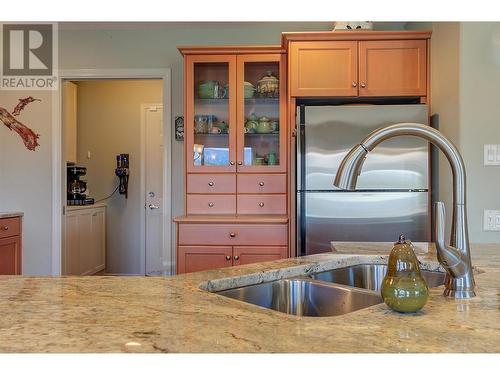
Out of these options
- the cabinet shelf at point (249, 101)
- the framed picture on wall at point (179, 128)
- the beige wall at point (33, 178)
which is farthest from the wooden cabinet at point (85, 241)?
the cabinet shelf at point (249, 101)

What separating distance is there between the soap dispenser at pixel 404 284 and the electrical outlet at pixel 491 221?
5.58 ft

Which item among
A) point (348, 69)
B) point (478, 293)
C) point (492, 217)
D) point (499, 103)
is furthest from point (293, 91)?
point (478, 293)

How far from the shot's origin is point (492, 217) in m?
2.36

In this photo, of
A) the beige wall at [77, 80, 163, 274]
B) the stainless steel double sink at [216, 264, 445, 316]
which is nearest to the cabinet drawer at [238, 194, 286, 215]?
the stainless steel double sink at [216, 264, 445, 316]

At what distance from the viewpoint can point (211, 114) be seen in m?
→ 3.36

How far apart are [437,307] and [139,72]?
3.36 meters

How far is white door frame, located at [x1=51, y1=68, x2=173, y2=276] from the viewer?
379 centimetres

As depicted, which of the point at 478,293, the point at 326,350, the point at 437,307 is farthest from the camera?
the point at 478,293

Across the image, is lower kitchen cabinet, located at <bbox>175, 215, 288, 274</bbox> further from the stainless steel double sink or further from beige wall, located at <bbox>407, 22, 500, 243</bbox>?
the stainless steel double sink

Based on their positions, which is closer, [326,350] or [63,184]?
[326,350]

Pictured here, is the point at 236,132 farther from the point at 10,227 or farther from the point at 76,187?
the point at 76,187

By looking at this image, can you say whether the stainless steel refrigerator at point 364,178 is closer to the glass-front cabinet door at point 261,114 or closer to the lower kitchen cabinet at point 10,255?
the glass-front cabinet door at point 261,114

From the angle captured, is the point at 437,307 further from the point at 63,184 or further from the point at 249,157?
the point at 63,184
